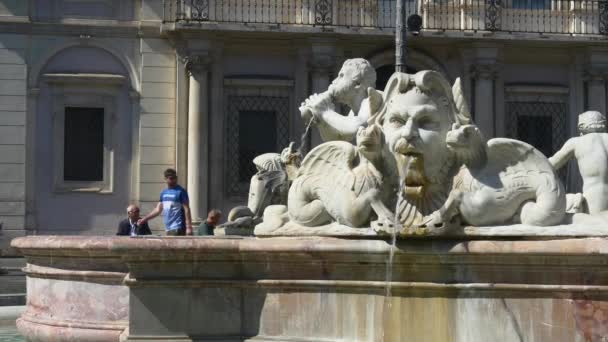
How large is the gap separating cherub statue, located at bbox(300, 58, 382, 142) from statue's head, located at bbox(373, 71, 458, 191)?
49.8 inches

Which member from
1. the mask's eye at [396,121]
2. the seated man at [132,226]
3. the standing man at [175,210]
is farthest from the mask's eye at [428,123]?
the seated man at [132,226]

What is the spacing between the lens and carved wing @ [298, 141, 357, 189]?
22.0 feet

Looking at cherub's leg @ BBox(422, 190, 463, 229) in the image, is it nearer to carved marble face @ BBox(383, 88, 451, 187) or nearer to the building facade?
carved marble face @ BBox(383, 88, 451, 187)

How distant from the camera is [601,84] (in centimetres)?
3125

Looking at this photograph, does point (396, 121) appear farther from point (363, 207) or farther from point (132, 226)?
point (132, 226)

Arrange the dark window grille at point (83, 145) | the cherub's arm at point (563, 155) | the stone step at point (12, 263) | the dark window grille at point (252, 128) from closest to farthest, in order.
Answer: the cherub's arm at point (563, 155), the stone step at point (12, 263), the dark window grille at point (83, 145), the dark window grille at point (252, 128)

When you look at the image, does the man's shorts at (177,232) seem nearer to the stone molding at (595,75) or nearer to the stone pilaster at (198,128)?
the stone pilaster at (198,128)

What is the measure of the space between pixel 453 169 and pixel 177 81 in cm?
2360

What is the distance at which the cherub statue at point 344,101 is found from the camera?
793cm

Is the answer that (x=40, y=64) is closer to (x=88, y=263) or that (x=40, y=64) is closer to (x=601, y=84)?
(x=601, y=84)

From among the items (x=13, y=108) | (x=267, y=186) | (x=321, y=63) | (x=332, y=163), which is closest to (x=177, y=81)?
(x=321, y=63)

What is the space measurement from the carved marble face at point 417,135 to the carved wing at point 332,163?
0.31 meters

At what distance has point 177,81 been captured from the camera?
97.3 ft

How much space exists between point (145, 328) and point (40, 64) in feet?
77.3
